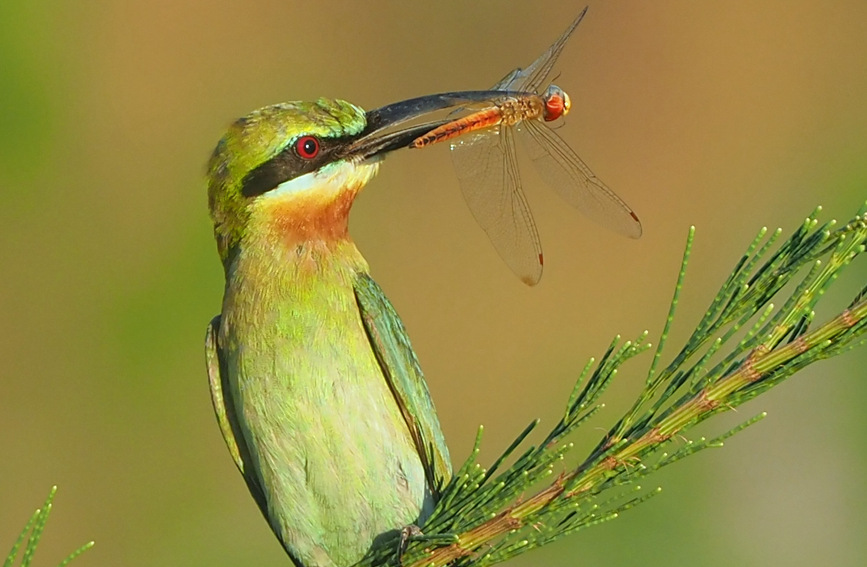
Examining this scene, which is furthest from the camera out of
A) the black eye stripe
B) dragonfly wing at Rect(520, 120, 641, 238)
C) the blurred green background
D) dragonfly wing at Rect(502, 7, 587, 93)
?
the blurred green background

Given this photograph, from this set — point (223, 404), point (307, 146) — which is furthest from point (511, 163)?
point (223, 404)

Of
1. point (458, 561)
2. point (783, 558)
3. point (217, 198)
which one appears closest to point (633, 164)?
point (783, 558)

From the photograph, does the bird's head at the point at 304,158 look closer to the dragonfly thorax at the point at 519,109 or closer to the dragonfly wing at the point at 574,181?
the dragonfly thorax at the point at 519,109

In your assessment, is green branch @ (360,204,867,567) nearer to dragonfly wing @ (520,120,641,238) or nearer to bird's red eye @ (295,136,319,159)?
dragonfly wing @ (520,120,641,238)

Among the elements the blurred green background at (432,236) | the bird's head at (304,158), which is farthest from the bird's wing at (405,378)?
the blurred green background at (432,236)

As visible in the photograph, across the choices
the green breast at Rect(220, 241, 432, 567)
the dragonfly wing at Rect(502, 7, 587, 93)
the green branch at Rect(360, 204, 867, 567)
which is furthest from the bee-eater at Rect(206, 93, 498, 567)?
the green branch at Rect(360, 204, 867, 567)

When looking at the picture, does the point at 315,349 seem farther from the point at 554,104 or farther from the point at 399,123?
the point at 554,104

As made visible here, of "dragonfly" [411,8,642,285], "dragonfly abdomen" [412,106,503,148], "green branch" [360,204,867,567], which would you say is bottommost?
"green branch" [360,204,867,567]

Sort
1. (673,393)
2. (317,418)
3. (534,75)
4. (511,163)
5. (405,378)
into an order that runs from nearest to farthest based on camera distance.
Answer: (673,393) → (317,418) → (405,378) → (511,163) → (534,75)
